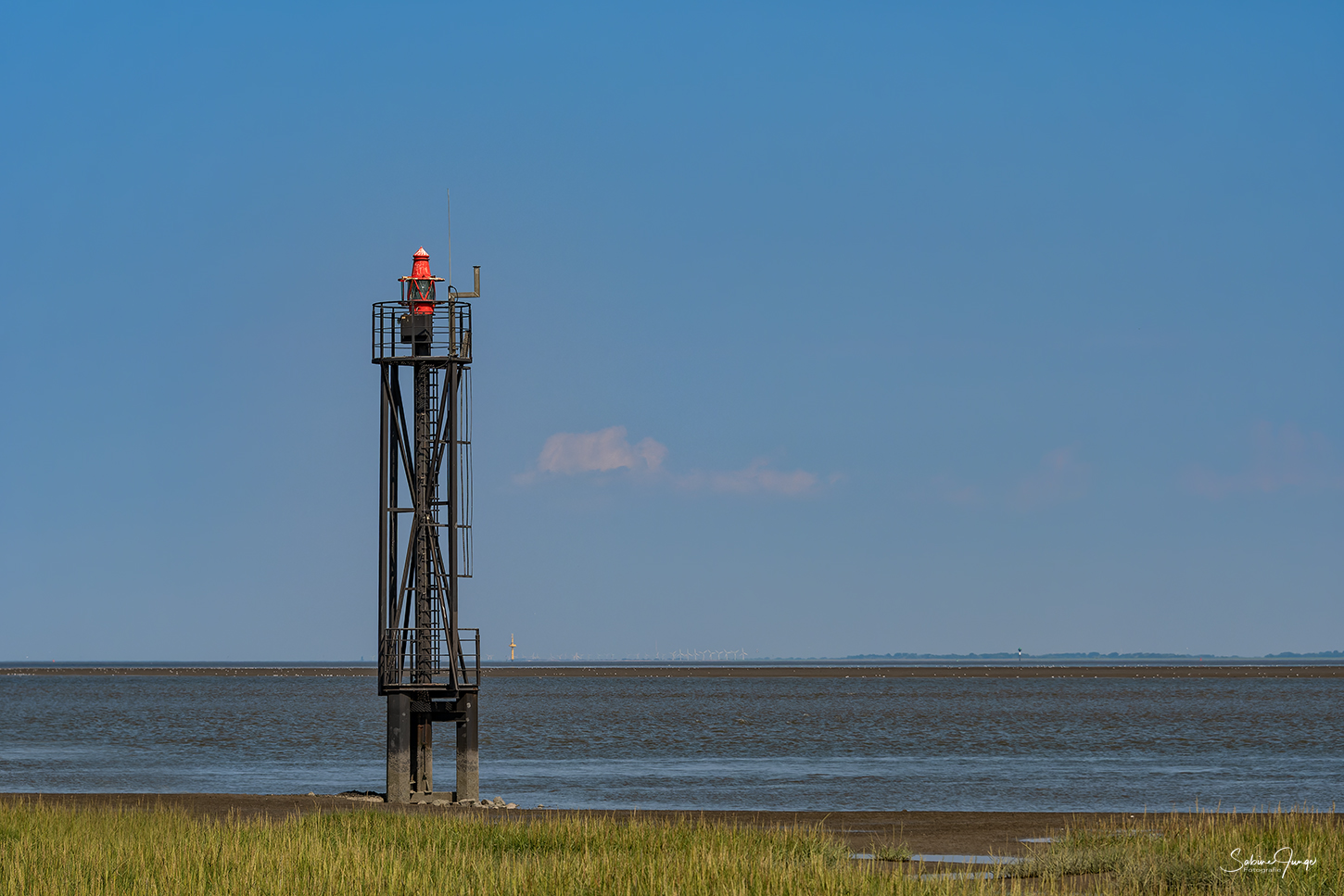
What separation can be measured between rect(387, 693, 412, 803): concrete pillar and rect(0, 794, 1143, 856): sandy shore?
483 millimetres

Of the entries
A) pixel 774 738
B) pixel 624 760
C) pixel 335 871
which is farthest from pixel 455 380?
pixel 774 738

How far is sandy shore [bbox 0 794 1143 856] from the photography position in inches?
910

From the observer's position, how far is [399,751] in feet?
90.2

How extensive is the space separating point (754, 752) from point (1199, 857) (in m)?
34.2

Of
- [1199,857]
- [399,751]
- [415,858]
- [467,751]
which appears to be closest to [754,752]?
[467,751]

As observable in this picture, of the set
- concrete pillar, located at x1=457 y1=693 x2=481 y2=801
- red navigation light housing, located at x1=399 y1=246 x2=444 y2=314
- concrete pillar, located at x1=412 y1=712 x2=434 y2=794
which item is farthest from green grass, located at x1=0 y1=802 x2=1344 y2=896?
red navigation light housing, located at x1=399 y1=246 x2=444 y2=314

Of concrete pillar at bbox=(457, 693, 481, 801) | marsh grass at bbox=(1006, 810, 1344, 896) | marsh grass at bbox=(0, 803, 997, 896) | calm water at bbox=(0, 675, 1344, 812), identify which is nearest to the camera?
marsh grass at bbox=(0, 803, 997, 896)

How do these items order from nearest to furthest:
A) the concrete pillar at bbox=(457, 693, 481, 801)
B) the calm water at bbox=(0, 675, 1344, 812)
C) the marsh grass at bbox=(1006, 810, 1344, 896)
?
the marsh grass at bbox=(1006, 810, 1344, 896)
the concrete pillar at bbox=(457, 693, 481, 801)
the calm water at bbox=(0, 675, 1344, 812)

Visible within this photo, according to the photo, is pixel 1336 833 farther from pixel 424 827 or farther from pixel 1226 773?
pixel 1226 773

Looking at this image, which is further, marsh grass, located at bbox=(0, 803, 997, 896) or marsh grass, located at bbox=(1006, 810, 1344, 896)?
marsh grass, located at bbox=(1006, 810, 1344, 896)

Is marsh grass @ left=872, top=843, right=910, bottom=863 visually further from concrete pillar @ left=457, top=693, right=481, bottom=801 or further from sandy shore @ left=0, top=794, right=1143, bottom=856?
concrete pillar @ left=457, top=693, right=481, bottom=801

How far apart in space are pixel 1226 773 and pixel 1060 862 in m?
25.8

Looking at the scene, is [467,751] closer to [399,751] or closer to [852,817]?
[399,751]

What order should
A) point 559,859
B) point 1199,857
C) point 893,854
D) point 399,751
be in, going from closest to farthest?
point 1199,857 → point 559,859 → point 893,854 → point 399,751
